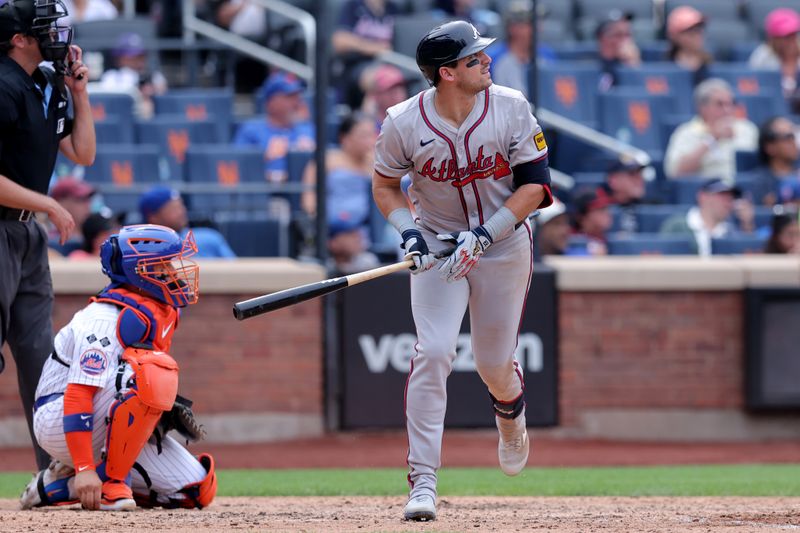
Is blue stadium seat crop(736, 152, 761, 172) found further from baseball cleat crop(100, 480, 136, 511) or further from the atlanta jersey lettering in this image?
baseball cleat crop(100, 480, 136, 511)

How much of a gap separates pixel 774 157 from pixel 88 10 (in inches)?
235

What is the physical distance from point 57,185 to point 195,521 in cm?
443

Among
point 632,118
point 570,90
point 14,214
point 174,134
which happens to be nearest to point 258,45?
point 174,134

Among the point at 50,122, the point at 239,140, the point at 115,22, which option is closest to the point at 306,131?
the point at 239,140

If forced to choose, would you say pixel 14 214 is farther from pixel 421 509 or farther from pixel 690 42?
pixel 690 42

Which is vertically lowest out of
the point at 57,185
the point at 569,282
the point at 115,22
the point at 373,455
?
the point at 373,455

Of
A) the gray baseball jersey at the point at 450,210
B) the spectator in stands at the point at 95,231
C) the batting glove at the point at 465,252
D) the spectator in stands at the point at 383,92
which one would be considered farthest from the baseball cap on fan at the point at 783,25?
the batting glove at the point at 465,252

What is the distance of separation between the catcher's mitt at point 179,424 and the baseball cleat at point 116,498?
253 millimetres

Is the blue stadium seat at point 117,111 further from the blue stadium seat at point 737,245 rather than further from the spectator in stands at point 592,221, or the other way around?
the blue stadium seat at point 737,245

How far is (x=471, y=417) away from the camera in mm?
8953

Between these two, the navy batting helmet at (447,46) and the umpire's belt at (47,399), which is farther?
the umpire's belt at (47,399)

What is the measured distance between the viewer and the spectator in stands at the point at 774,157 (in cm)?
1055

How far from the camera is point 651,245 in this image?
9742 mm

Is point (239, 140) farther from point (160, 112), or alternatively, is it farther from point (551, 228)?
point (551, 228)
